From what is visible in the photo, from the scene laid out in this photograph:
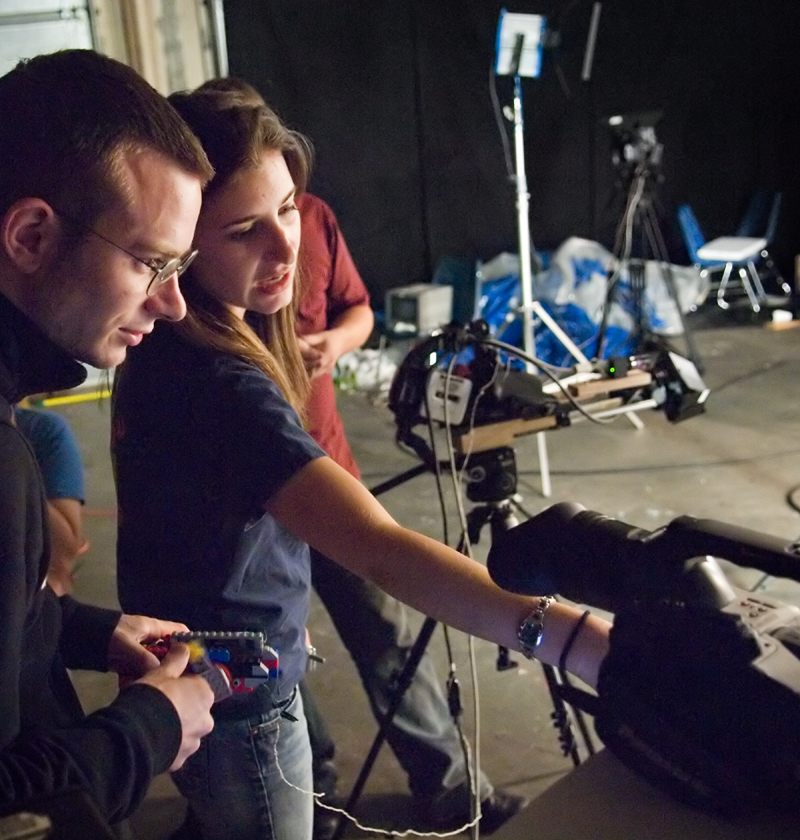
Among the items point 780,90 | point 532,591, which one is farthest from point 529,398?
point 780,90

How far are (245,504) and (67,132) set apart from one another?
38 centimetres

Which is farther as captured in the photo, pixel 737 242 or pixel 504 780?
pixel 737 242

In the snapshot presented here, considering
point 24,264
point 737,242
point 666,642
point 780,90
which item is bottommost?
point 737,242

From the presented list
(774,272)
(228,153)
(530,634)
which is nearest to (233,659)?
(530,634)

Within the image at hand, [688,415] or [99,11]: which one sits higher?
[99,11]

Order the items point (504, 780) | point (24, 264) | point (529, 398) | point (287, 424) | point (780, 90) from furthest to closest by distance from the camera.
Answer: point (780, 90) < point (504, 780) < point (529, 398) < point (287, 424) < point (24, 264)

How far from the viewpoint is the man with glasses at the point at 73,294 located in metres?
0.65

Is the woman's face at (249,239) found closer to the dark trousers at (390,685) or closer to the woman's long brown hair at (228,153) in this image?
the woman's long brown hair at (228,153)

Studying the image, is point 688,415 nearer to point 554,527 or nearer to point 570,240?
point 554,527

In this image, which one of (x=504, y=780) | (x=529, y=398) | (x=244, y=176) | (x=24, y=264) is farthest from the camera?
(x=504, y=780)

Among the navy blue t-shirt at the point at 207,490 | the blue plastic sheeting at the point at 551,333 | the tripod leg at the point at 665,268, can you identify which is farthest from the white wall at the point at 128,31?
the navy blue t-shirt at the point at 207,490

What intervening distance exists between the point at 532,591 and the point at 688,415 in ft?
3.03

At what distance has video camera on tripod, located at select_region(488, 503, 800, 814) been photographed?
1.72ft

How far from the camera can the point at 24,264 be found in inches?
28.4
